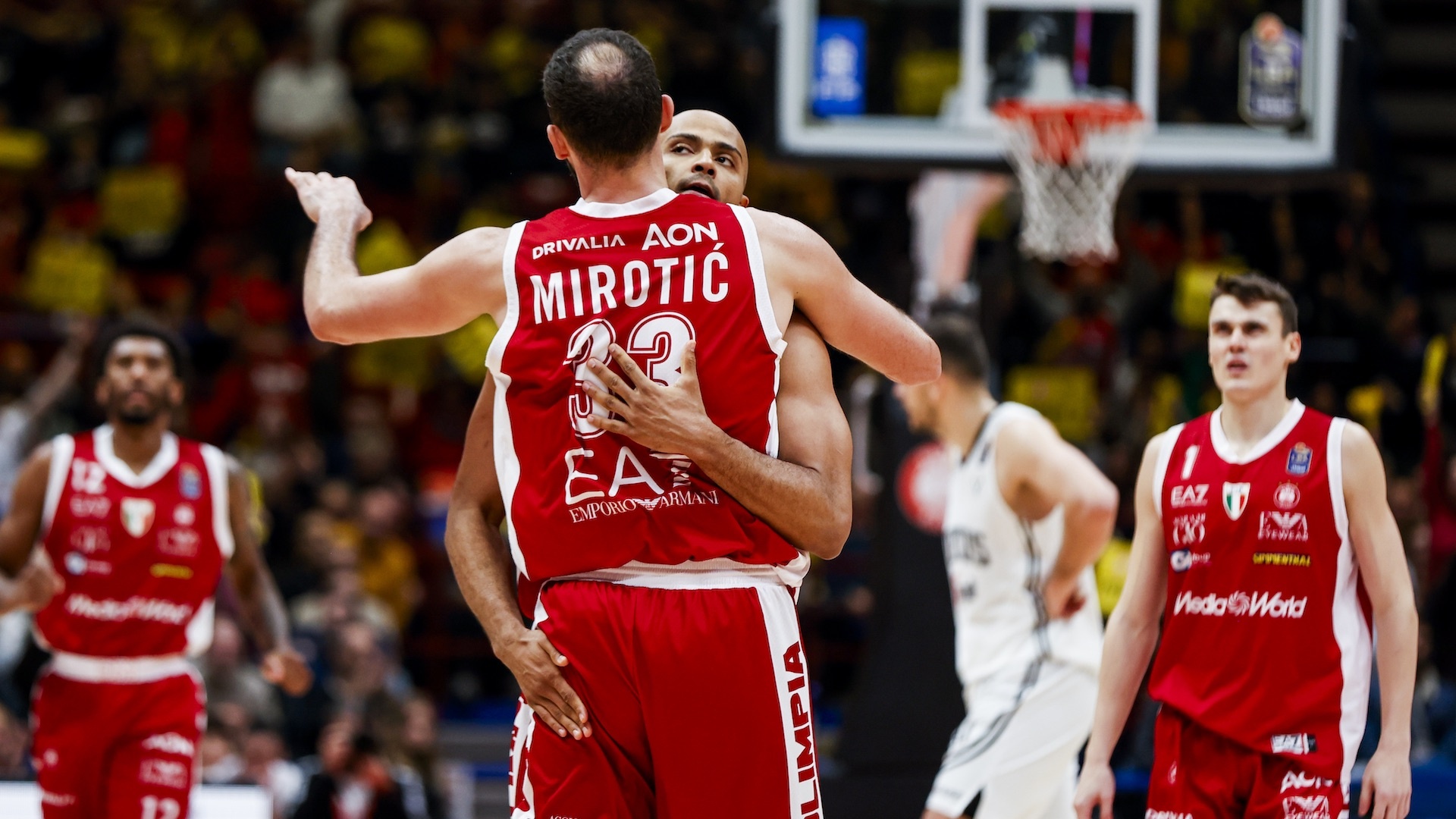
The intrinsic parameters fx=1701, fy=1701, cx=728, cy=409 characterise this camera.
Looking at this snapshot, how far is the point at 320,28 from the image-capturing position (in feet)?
48.5

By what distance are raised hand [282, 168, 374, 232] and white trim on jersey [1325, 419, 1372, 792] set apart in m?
2.59

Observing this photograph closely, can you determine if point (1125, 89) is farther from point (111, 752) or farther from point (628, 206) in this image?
point (628, 206)

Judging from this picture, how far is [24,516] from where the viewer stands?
622cm

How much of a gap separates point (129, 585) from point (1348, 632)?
4124 mm

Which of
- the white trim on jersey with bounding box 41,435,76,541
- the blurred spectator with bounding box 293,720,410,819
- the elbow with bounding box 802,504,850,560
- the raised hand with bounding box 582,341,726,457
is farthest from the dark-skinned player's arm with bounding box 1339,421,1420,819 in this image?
the blurred spectator with bounding box 293,720,410,819

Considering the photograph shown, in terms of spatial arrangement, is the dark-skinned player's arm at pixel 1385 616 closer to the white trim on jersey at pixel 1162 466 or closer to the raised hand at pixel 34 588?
the white trim on jersey at pixel 1162 466

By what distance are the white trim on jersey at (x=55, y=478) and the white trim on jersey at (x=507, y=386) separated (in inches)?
136

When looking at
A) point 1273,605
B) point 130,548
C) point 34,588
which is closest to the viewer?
point 1273,605

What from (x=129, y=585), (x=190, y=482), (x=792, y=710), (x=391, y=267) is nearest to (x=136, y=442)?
(x=190, y=482)

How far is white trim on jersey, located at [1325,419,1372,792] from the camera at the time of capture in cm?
443

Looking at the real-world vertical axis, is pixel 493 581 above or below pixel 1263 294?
below

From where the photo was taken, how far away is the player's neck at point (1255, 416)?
4688mm

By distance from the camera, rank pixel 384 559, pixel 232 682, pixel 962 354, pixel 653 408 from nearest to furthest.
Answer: pixel 653 408, pixel 962 354, pixel 232 682, pixel 384 559

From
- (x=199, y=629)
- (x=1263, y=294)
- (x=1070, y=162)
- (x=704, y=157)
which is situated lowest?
(x=199, y=629)
